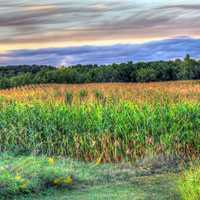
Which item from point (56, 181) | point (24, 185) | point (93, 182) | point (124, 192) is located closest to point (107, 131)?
point (93, 182)

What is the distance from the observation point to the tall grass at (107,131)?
43.6 ft

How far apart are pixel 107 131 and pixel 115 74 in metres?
37.4

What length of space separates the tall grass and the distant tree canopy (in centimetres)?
3268

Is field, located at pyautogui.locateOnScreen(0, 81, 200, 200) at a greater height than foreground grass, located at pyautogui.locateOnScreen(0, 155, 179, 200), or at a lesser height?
greater

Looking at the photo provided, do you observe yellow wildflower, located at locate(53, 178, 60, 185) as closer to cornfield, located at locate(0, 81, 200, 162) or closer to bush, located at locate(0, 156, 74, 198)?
bush, located at locate(0, 156, 74, 198)

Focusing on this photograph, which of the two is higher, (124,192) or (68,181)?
(68,181)

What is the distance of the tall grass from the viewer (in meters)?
13.3

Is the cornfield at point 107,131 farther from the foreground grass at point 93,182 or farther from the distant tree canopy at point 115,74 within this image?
the distant tree canopy at point 115,74

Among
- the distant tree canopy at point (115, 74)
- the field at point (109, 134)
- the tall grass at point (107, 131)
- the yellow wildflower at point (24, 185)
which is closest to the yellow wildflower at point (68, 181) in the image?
the yellow wildflower at point (24, 185)

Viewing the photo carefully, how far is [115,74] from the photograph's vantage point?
167ft

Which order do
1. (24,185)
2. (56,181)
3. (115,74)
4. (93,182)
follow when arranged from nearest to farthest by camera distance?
1. (24,185)
2. (56,181)
3. (93,182)
4. (115,74)

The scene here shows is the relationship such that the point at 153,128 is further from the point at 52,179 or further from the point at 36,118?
the point at 52,179

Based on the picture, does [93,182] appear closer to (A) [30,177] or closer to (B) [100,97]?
(A) [30,177]

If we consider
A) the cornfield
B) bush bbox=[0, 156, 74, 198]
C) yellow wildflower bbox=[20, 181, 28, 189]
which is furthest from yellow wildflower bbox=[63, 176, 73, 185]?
the cornfield
